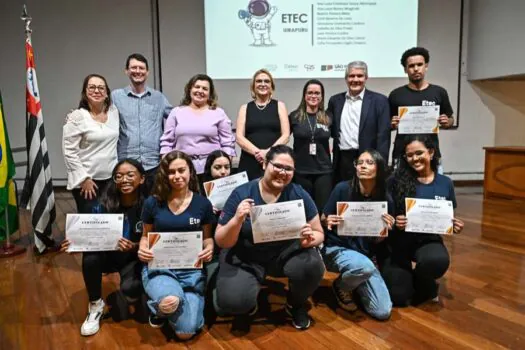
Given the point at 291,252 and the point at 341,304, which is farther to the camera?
the point at 341,304

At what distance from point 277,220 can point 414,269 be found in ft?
3.28

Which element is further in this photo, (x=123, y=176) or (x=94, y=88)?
(x=94, y=88)

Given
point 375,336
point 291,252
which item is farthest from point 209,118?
point 375,336

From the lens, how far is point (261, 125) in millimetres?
2891

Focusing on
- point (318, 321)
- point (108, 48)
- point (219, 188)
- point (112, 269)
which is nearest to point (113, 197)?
point (112, 269)

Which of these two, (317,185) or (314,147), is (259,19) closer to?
(314,147)

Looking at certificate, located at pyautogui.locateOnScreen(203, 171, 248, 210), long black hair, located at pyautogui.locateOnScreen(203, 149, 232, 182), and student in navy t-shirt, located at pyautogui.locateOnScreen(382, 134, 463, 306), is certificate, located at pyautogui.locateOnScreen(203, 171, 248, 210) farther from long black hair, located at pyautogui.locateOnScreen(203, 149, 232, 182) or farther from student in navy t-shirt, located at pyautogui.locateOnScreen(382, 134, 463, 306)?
student in navy t-shirt, located at pyautogui.locateOnScreen(382, 134, 463, 306)

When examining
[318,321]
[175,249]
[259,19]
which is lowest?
[318,321]

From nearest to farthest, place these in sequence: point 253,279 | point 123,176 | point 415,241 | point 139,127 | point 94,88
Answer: point 253,279, point 123,176, point 415,241, point 94,88, point 139,127

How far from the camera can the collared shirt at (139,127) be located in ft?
9.21

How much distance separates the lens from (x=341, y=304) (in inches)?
92.4

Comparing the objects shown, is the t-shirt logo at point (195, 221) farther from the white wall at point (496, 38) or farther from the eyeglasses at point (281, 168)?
the white wall at point (496, 38)

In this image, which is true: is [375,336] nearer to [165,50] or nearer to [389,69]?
[389,69]

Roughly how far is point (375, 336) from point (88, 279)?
5.15 ft
